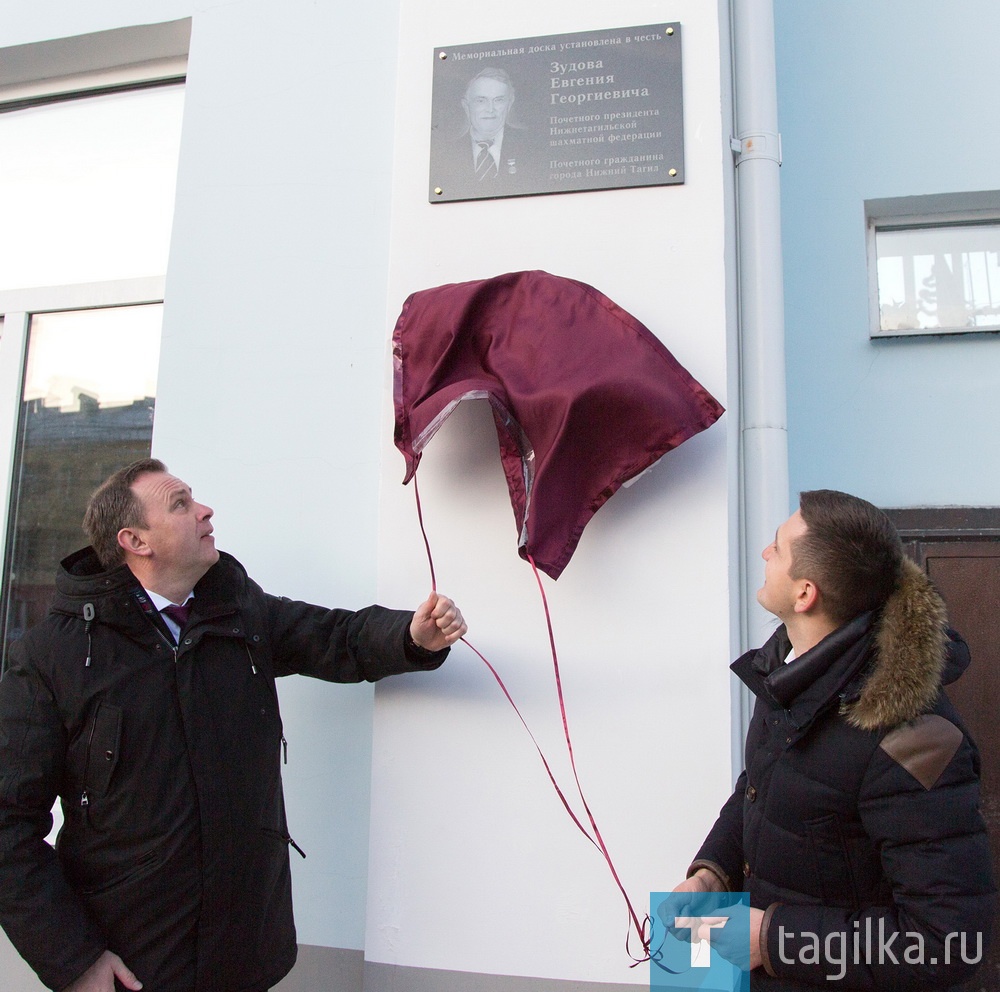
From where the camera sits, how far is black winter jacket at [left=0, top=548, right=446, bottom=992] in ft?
5.89

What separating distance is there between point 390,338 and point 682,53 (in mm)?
1060

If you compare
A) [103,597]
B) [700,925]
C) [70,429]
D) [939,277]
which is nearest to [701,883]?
[700,925]

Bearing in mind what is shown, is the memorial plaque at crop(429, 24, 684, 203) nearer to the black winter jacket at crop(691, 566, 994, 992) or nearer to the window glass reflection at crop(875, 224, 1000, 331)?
the window glass reflection at crop(875, 224, 1000, 331)

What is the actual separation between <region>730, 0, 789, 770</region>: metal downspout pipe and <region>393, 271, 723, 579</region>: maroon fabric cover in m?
0.34

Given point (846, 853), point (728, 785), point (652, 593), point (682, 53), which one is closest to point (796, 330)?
point (682, 53)

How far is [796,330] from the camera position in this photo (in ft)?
9.53

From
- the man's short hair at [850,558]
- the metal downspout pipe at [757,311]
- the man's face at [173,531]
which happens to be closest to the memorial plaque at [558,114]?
the metal downspout pipe at [757,311]

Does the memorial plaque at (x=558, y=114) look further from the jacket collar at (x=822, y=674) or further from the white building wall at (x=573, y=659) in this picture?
the jacket collar at (x=822, y=674)

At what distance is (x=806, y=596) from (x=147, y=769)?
1321mm

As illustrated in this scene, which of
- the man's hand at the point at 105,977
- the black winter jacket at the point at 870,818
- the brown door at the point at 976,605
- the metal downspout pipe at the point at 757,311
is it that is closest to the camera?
the black winter jacket at the point at 870,818

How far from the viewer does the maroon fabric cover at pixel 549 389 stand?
2.12m

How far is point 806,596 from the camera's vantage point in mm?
1627

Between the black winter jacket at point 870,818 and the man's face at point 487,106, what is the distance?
1.63m

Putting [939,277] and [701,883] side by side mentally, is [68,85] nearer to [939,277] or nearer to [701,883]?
[939,277]
